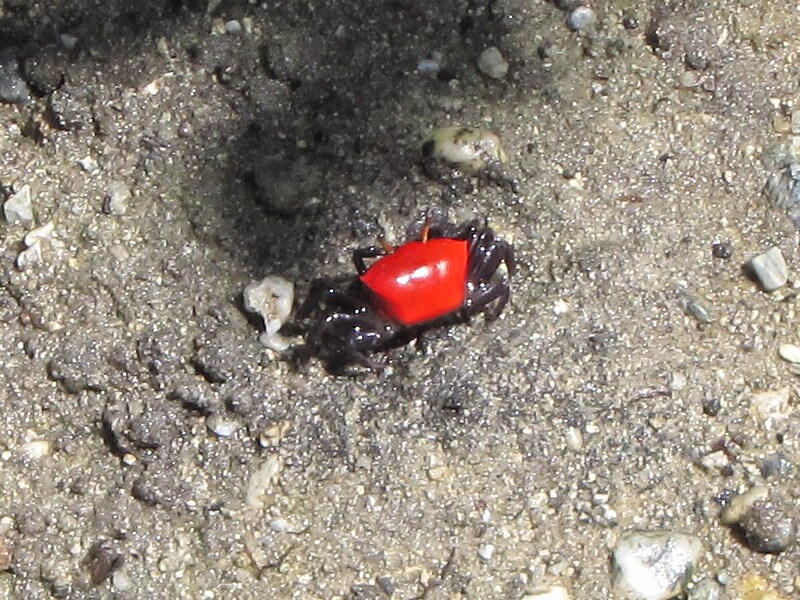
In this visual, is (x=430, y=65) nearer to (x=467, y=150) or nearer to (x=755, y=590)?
(x=467, y=150)

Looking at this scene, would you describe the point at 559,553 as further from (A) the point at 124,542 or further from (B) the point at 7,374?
(B) the point at 7,374

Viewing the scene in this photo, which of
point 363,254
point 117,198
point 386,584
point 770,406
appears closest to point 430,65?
point 363,254

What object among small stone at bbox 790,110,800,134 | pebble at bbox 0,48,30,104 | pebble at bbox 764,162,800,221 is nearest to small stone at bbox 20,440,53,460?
pebble at bbox 0,48,30,104

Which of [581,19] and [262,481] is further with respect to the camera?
[581,19]

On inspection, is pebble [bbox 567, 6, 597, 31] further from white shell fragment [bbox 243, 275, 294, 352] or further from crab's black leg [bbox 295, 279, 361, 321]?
white shell fragment [bbox 243, 275, 294, 352]

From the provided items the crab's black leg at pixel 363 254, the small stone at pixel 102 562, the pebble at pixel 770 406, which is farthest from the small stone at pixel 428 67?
the small stone at pixel 102 562

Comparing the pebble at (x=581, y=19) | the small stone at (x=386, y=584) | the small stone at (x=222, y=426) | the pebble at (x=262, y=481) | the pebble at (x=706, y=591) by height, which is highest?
the pebble at (x=581, y=19)

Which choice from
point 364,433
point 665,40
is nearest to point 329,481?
point 364,433

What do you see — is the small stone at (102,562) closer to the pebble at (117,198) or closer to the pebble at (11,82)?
the pebble at (117,198)
